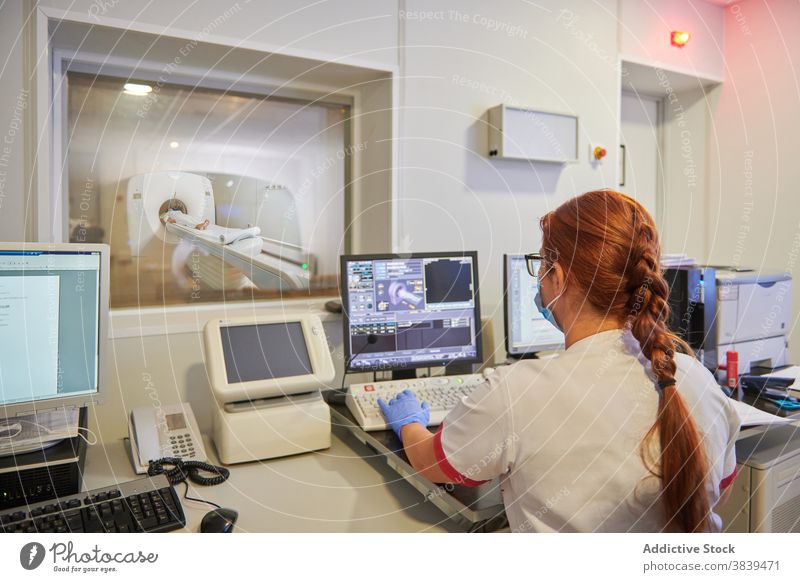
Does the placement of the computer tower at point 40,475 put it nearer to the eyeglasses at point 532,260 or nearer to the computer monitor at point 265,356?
the computer monitor at point 265,356

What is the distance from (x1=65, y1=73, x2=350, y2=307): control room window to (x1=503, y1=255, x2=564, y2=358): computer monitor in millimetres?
686

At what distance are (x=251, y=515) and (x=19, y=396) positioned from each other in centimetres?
54

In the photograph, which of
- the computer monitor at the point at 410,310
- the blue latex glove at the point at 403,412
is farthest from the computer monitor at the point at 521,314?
the blue latex glove at the point at 403,412

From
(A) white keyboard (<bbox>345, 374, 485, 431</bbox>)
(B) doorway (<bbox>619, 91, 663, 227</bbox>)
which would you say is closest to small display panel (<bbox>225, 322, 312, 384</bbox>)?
(A) white keyboard (<bbox>345, 374, 485, 431</bbox>)

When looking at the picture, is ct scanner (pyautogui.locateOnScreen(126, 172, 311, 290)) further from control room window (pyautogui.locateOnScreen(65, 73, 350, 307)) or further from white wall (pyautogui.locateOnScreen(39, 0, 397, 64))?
white wall (pyautogui.locateOnScreen(39, 0, 397, 64))

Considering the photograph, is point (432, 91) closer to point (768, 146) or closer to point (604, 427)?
point (604, 427)

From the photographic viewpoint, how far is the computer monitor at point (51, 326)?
111 cm

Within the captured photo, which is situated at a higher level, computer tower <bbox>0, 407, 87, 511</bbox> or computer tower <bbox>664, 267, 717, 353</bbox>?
computer tower <bbox>664, 267, 717, 353</bbox>

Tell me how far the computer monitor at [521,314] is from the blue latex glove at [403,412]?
58 centimetres

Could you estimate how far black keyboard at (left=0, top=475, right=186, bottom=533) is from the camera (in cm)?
96

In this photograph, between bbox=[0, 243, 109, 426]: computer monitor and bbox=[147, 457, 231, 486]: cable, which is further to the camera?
bbox=[147, 457, 231, 486]: cable

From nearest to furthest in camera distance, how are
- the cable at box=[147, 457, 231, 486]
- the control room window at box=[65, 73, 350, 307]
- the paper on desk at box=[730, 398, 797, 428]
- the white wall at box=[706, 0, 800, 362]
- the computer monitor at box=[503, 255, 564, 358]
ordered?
the cable at box=[147, 457, 231, 486], the paper on desk at box=[730, 398, 797, 428], the control room window at box=[65, 73, 350, 307], the computer monitor at box=[503, 255, 564, 358], the white wall at box=[706, 0, 800, 362]

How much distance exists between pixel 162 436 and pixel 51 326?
1.26 ft

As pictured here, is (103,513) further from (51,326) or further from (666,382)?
(666,382)
